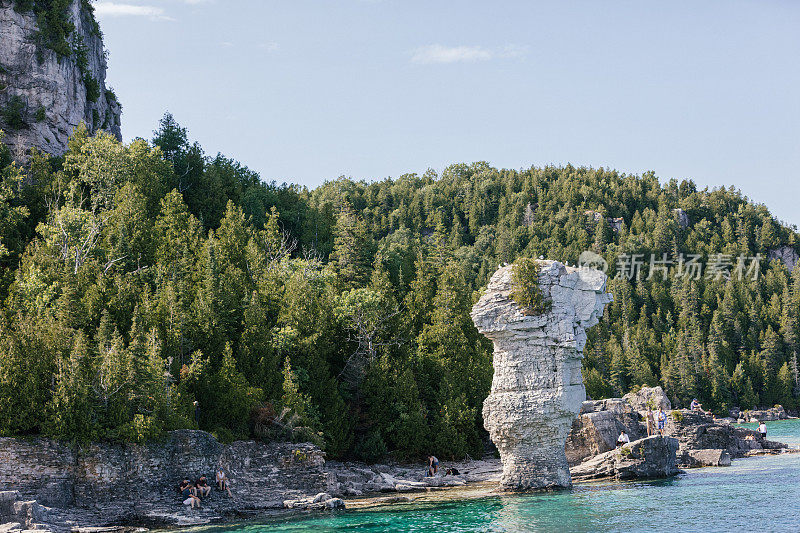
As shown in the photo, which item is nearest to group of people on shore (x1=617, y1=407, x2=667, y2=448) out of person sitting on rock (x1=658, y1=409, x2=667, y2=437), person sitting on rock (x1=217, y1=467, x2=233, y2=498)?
person sitting on rock (x1=658, y1=409, x2=667, y2=437)

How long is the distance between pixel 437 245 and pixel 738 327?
72204mm

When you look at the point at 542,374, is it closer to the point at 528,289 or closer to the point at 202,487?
the point at 528,289

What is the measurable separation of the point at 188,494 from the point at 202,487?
584 millimetres

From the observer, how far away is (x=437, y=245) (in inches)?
2502

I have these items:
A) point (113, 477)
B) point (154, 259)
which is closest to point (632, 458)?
point (113, 477)

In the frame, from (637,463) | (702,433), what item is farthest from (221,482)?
(702,433)

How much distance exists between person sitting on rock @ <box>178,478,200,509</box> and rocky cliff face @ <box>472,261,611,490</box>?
13.5m

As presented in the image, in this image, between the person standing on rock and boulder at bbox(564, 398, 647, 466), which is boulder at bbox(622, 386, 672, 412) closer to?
the person standing on rock

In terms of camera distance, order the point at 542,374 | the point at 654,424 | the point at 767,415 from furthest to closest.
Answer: the point at 767,415 < the point at 654,424 < the point at 542,374

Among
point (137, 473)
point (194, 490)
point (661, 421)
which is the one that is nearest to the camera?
point (137, 473)

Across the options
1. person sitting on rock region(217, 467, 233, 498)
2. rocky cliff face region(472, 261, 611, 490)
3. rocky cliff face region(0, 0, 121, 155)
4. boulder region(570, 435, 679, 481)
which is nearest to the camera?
person sitting on rock region(217, 467, 233, 498)

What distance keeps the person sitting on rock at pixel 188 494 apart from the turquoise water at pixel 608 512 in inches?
126

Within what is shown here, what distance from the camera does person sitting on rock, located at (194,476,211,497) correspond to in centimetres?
3134

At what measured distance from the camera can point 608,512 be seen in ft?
91.4
